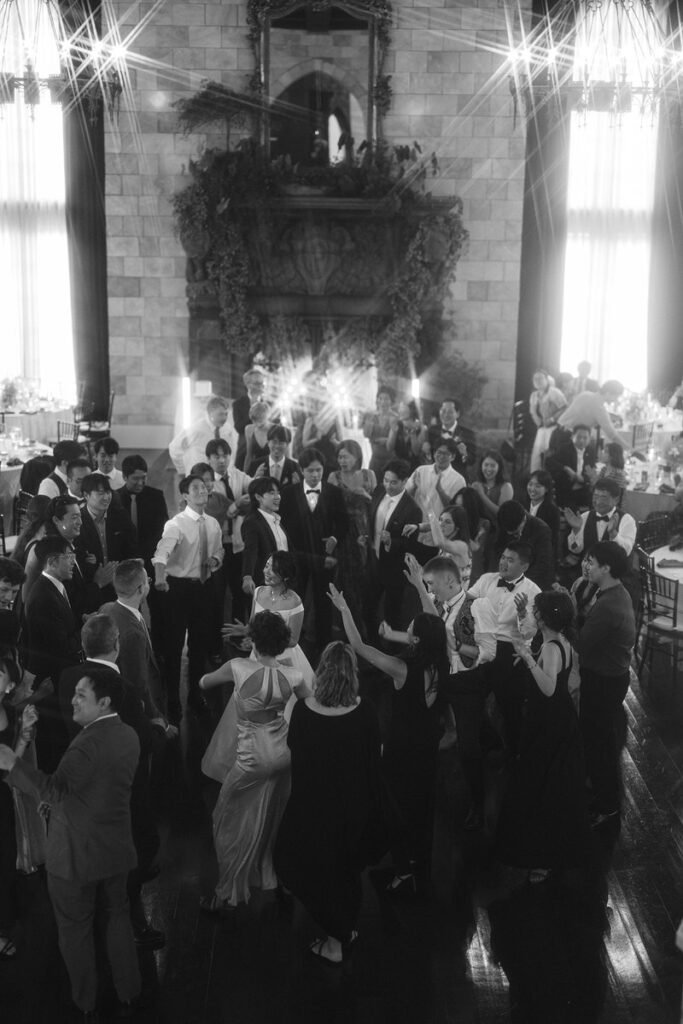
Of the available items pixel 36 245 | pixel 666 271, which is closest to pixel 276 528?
pixel 36 245

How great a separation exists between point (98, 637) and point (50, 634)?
31.2 inches

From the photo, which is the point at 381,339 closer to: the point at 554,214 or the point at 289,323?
the point at 289,323

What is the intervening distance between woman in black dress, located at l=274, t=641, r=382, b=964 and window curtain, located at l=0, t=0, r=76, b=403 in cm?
1080

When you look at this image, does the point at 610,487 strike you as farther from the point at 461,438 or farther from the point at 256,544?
the point at 461,438

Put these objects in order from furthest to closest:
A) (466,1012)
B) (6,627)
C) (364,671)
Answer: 1. (364,671)
2. (6,627)
3. (466,1012)

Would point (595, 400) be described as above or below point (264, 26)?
below

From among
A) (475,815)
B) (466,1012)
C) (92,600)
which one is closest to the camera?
(466,1012)

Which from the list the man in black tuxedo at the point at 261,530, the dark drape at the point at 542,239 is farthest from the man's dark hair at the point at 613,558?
the dark drape at the point at 542,239

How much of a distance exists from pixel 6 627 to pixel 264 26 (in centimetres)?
1065

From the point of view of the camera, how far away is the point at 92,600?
18.2ft

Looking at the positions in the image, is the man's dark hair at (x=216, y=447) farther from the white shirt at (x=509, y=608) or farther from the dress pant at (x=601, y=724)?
the dress pant at (x=601, y=724)

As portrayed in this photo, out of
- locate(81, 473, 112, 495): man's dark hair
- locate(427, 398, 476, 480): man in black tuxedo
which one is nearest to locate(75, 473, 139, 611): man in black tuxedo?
locate(81, 473, 112, 495): man's dark hair

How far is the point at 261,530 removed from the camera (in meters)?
6.20

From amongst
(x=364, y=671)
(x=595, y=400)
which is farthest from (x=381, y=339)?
(x=364, y=671)
